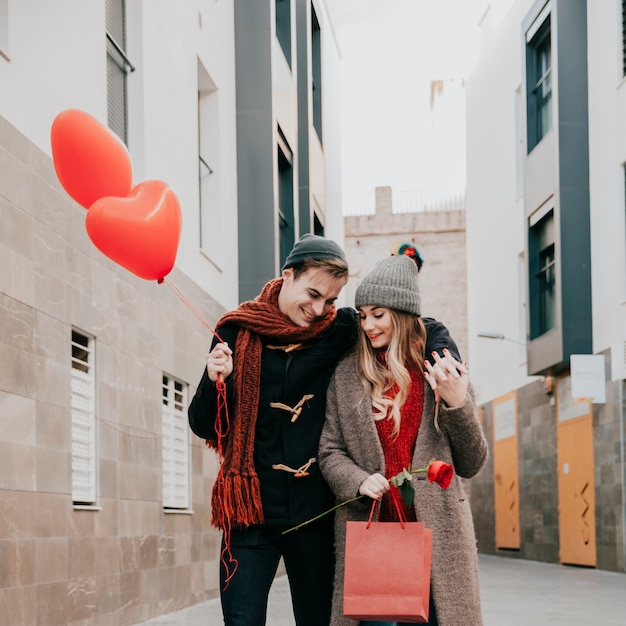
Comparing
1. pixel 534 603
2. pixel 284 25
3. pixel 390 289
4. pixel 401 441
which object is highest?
pixel 284 25

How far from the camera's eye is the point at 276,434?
3.91 m

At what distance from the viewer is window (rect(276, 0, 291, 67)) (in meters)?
18.1

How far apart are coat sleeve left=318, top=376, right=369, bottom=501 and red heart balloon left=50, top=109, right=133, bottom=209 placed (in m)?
1.23

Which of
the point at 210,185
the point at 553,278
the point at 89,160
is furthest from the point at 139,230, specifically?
the point at 553,278

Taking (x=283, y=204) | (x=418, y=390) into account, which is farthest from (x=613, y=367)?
(x=418, y=390)

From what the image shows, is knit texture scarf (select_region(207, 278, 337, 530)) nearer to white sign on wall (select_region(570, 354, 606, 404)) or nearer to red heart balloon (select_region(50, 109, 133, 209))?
red heart balloon (select_region(50, 109, 133, 209))

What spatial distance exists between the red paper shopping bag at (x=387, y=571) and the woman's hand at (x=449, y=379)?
1.41ft

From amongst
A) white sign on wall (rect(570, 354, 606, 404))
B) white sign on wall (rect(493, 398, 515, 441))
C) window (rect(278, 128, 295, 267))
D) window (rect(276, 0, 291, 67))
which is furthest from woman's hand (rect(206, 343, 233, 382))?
white sign on wall (rect(493, 398, 515, 441))

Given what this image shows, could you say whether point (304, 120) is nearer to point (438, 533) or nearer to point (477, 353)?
point (477, 353)

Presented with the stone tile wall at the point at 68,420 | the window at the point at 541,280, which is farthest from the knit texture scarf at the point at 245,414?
the window at the point at 541,280

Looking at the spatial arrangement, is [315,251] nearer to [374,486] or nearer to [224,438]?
[224,438]

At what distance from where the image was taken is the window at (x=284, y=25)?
18.1 metres

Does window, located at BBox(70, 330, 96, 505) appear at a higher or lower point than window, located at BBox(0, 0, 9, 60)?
lower

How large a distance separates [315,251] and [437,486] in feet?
3.06
